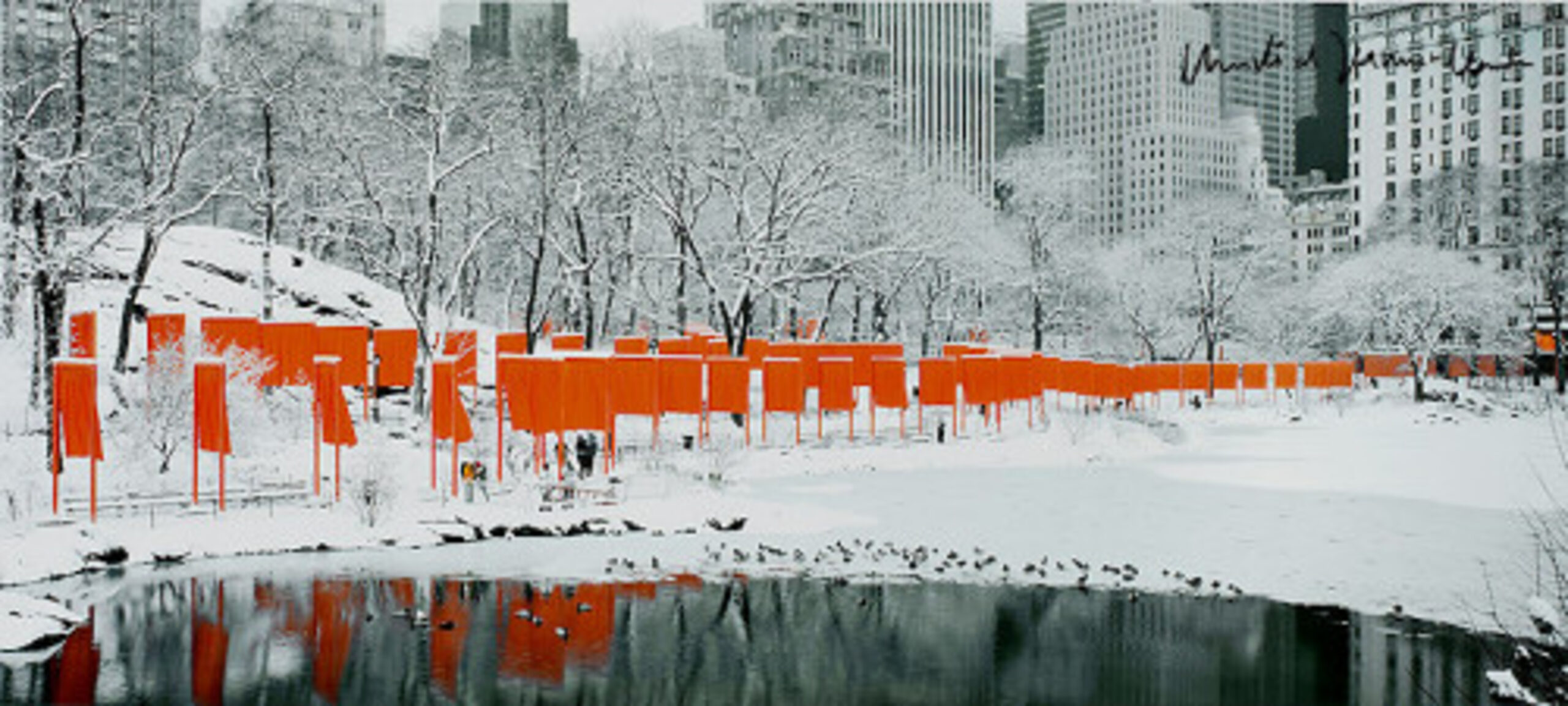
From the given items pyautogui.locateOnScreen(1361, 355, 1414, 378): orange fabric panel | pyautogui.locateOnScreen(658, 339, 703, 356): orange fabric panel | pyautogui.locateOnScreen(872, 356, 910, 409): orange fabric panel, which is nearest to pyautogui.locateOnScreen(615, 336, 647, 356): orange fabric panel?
pyautogui.locateOnScreen(658, 339, 703, 356): orange fabric panel

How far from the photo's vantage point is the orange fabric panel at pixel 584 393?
1272 inches

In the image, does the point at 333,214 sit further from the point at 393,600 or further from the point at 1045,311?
the point at 1045,311

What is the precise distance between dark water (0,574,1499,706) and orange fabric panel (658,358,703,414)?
1337cm

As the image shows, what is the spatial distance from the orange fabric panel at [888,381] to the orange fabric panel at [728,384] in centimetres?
606

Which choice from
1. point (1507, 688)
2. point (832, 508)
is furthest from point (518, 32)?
point (1507, 688)

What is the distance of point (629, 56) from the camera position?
46.8 m

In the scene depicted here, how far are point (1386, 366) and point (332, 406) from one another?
6995 centimetres

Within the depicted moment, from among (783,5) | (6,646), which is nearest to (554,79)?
(6,646)

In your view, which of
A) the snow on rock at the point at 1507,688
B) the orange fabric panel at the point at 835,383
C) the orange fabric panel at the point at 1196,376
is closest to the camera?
the snow on rock at the point at 1507,688

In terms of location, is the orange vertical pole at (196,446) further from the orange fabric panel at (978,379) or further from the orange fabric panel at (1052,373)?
the orange fabric panel at (1052,373)

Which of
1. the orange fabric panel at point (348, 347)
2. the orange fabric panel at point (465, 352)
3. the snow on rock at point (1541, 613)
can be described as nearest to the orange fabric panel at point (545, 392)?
the orange fabric panel at point (465, 352)

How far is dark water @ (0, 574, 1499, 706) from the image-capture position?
16.8 m

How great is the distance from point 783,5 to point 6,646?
342 ft

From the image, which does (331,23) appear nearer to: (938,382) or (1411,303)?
(938,382)
